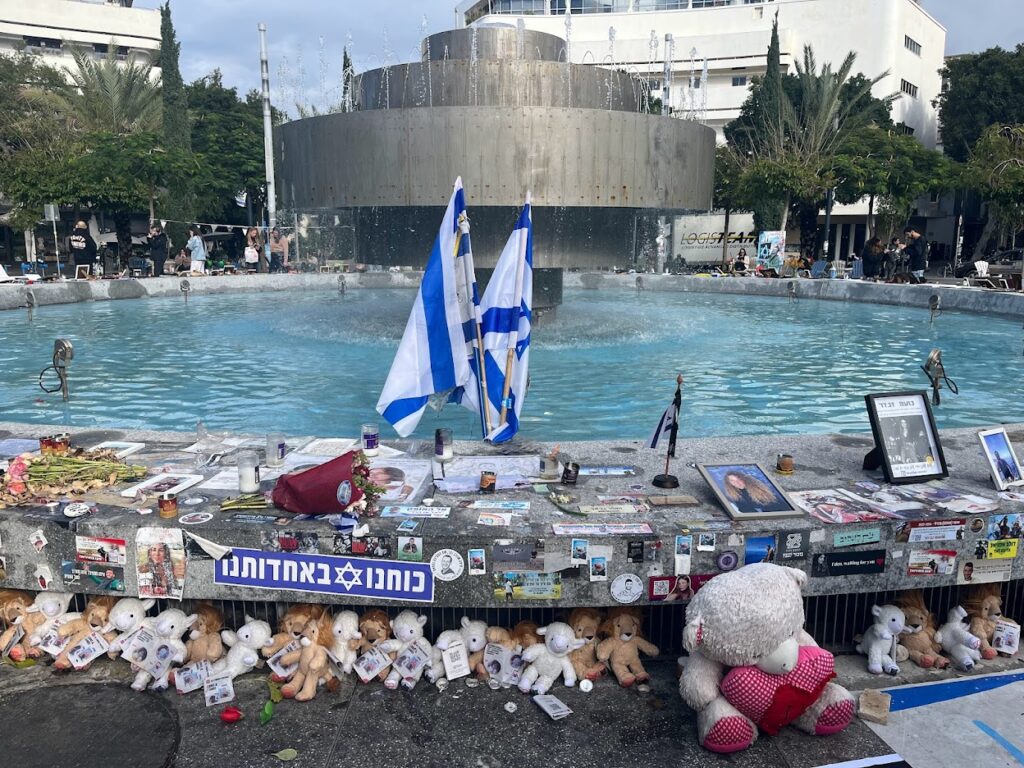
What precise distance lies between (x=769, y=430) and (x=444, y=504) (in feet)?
17.4

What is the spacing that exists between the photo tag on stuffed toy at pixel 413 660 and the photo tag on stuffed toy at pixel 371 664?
59 mm

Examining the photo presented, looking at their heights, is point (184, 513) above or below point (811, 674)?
above

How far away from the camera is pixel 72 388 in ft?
37.3

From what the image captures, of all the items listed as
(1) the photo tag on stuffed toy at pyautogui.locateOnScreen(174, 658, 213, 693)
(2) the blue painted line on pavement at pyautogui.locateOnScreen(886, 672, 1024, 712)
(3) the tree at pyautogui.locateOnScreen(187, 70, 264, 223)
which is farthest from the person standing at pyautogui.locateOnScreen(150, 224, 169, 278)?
(2) the blue painted line on pavement at pyautogui.locateOnScreen(886, 672, 1024, 712)

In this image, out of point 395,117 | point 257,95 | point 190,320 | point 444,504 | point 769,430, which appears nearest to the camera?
point 444,504

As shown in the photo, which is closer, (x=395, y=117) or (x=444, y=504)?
(x=444, y=504)

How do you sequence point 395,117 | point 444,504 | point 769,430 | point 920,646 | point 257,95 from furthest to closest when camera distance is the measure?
1. point 257,95
2. point 395,117
3. point 769,430
4. point 444,504
5. point 920,646

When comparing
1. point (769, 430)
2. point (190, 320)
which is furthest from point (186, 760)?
point (190, 320)

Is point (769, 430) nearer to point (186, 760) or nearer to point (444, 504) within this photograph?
point (444, 504)

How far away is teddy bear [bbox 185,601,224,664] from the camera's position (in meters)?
4.65

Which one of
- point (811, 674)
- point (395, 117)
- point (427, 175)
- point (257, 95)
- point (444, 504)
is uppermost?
point (257, 95)

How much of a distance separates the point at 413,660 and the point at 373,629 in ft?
0.95

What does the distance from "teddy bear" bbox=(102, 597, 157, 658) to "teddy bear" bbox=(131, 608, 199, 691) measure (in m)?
0.10

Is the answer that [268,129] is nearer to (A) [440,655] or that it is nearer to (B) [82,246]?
(B) [82,246]
